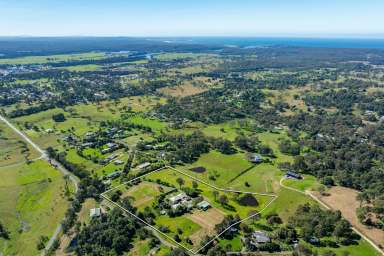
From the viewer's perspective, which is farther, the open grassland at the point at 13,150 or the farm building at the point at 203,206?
the open grassland at the point at 13,150

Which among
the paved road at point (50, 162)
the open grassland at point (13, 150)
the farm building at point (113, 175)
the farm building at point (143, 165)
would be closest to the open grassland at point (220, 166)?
the farm building at point (143, 165)

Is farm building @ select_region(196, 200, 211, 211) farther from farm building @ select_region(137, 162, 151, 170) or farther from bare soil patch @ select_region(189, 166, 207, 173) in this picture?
farm building @ select_region(137, 162, 151, 170)

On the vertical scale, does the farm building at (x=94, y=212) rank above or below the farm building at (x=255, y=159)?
below

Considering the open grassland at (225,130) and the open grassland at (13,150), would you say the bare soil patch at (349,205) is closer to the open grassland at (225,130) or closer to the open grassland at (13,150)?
the open grassland at (225,130)

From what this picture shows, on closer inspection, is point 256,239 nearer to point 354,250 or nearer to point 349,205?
point 354,250

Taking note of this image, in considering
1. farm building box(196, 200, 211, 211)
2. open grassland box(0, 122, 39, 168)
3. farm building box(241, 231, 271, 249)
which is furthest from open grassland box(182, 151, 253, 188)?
open grassland box(0, 122, 39, 168)

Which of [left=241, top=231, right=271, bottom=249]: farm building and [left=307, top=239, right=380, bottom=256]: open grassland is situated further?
[left=241, top=231, right=271, bottom=249]: farm building

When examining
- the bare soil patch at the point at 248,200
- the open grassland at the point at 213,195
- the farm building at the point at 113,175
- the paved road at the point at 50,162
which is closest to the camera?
the paved road at the point at 50,162
